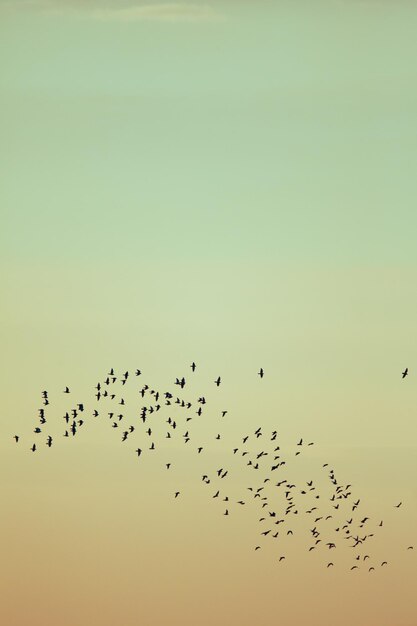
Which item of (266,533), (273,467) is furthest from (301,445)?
(266,533)

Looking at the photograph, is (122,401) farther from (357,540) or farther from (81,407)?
(357,540)

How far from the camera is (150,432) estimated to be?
110 metres

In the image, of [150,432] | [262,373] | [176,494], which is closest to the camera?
[262,373]

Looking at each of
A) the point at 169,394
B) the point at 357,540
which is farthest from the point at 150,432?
the point at 357,540

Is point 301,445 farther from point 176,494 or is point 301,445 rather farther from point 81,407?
point 81,407

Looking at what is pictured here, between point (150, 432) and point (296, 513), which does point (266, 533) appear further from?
point (150, 432)

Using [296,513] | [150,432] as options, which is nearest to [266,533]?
[296,513]

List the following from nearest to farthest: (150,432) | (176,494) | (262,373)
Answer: (262,373), (150,432), (176,494)

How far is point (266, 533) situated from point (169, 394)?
20377 mm

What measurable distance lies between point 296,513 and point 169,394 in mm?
16537

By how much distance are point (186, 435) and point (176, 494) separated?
12.4 metres

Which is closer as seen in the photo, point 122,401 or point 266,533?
point 122,401

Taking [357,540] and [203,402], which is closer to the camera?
[203,402]

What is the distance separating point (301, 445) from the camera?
11500cm
